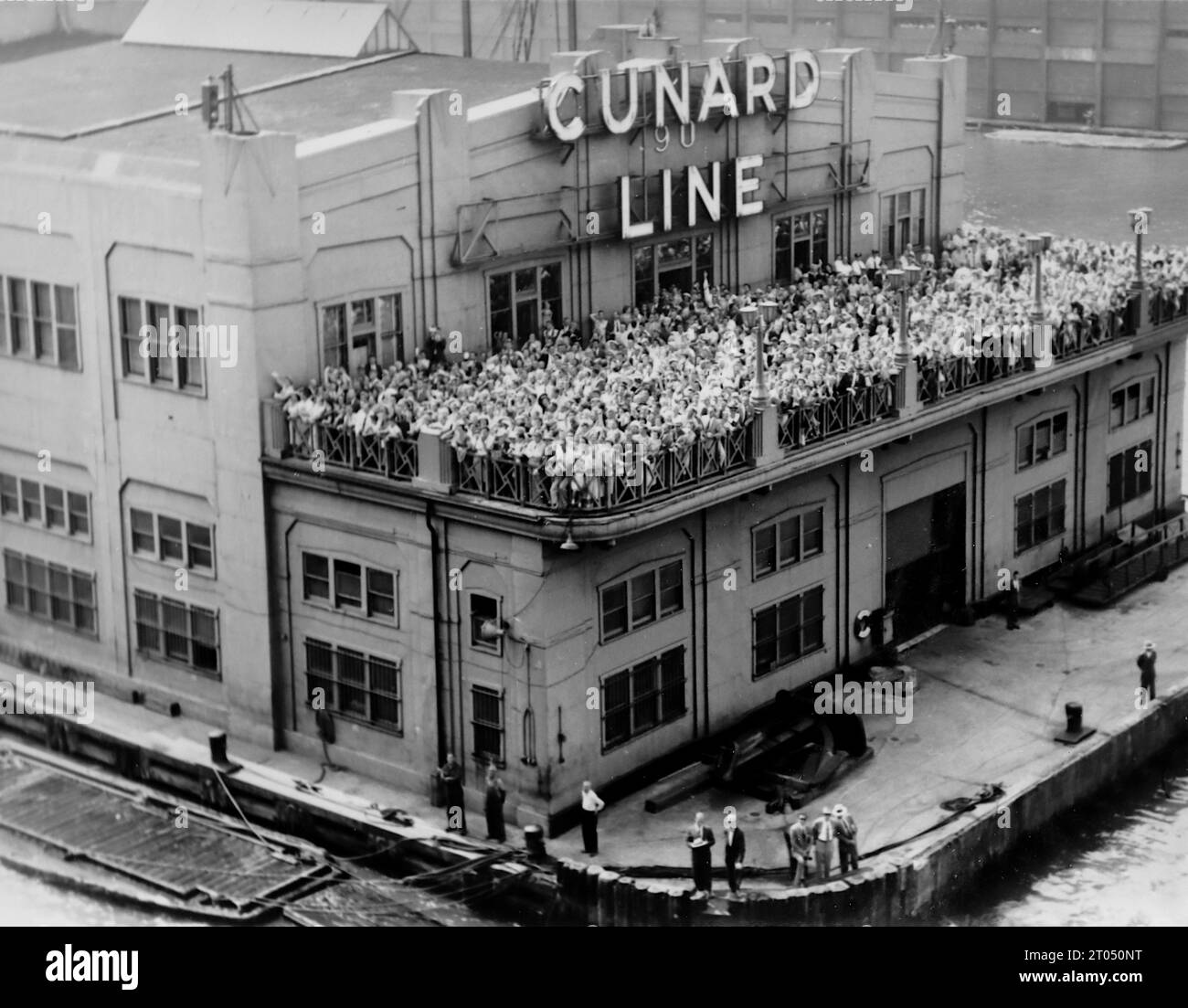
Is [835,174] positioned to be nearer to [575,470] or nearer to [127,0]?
[575,470]

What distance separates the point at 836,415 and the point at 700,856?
1224 centimetres

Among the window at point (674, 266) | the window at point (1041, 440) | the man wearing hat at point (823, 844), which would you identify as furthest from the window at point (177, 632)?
the window at point (1041, 440)

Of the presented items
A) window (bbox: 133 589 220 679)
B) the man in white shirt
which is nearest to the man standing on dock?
the man in white shirt

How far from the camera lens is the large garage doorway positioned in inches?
2240

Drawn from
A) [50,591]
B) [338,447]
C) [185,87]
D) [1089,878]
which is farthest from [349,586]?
[185,87]

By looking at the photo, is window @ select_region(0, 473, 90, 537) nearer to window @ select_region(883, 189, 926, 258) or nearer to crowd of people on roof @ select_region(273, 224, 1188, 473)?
crowd of people on roof @ select_region(273, 224, 1188, 473)

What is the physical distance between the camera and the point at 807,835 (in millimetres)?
44625

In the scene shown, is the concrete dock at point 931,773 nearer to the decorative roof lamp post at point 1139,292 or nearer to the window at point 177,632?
the window at point 177,632

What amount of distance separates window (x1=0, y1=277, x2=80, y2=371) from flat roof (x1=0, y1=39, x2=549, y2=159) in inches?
165

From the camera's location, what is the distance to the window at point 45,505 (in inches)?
2152

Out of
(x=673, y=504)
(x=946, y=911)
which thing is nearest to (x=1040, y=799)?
(x=946, y=911)

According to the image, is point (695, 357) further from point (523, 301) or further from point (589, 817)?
point (589, 817)

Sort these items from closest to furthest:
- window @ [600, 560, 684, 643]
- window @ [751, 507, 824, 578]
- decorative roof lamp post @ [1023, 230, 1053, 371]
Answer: window @ [600, 560, 684, 643] < window @ [751, 507, 824, 578] < decorative roof lamp post @ [1023, 230, 1053, 371]

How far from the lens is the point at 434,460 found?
46.3m
